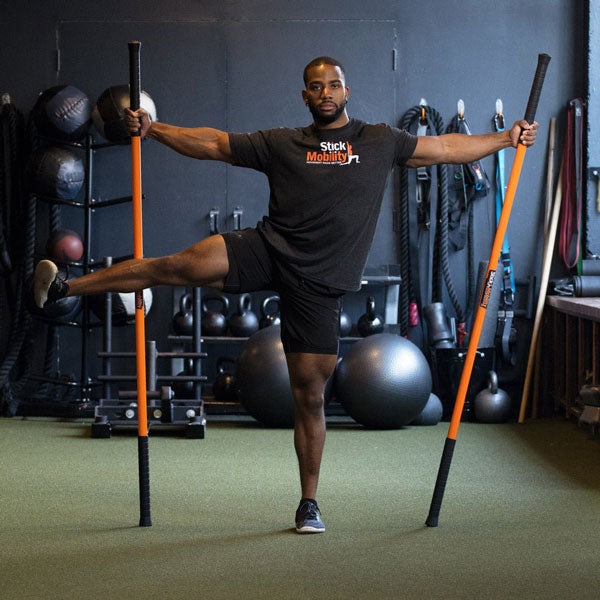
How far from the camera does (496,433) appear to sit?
610 cm

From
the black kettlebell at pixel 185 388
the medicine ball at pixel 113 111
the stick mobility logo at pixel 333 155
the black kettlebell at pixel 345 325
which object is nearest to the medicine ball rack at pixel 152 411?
the black kettlebell at pixel 185 388

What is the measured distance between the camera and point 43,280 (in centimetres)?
354

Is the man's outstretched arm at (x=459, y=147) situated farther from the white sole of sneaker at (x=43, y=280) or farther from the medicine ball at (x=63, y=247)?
the medicine ball at (x=63, y=247)

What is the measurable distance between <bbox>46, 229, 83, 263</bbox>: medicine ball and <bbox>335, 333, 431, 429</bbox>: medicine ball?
7.06 feet

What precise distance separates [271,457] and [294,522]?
1.55 m

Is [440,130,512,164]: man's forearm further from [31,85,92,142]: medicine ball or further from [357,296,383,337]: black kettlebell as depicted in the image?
[31,85,92,142]: medicine ball

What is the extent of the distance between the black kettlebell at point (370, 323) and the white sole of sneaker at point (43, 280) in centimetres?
353

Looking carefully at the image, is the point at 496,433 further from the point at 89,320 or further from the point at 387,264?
the point at 89,320

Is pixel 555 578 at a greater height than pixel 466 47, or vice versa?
pixel 466 47

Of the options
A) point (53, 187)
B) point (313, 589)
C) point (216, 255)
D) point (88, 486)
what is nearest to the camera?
point (313, 589)

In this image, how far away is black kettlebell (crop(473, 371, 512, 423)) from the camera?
6.59m

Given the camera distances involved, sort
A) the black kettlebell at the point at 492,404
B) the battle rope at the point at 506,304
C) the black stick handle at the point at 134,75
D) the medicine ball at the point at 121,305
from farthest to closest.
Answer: the battle rope at the point at 506,304 → the medicine ball at the point at 121,305 → the black kettlebell at the point at 492,404 → the black stick handle at the point at 134,75

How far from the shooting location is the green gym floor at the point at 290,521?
9.18 feet

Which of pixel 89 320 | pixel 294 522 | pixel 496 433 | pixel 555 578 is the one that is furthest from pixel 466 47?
pixel 555 578
